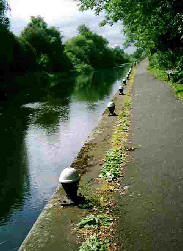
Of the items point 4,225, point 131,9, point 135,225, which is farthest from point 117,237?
point 131,9

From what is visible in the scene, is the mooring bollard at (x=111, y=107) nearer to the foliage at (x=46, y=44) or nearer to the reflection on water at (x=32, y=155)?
Result: the reflection on water at (x=32, y=155)

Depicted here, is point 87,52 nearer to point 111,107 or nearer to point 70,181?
point 111,107

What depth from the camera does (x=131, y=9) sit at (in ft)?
61.4

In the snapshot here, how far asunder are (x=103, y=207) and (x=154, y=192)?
1.15 metres

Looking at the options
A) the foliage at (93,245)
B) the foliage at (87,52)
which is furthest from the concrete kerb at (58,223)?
the foliage at (87,52)

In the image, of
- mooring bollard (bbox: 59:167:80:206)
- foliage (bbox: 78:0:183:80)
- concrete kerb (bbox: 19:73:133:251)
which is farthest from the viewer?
foliage (bbox: 78:0:183:80)

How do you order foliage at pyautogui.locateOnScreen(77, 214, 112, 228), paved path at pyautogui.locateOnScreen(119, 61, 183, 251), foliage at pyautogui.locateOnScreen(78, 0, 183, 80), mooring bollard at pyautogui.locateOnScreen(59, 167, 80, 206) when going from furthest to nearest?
foliage at pyautogui.locateOnScreen(78, 0, 183, 80) → mooring bollard at pyautogui.locateOnScreen(59, 167, 80, 206) → foliage at pyautogui.locateOnScreen(77, 214, 112, 228) → paved path at pyautogui.locateOnScreen(119, 61, 183, 251)

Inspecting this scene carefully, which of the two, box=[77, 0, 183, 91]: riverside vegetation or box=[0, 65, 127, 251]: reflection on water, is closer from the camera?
box=[0, 65, 127, 251]: reflection on water

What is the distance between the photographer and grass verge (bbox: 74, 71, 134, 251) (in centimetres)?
Answer: 565

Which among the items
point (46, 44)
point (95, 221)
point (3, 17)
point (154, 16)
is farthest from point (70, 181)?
point (46, 44)

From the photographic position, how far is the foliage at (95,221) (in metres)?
6.21

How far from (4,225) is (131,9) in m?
14.3

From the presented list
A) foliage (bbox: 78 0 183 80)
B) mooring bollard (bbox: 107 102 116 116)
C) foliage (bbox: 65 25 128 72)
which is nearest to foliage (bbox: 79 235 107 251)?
foliage (bbox: 78 0 183 80)

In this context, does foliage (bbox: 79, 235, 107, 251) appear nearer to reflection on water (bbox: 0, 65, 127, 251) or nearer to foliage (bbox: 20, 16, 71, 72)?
reflection on water (bbox: 0, 65, 127, 251)
